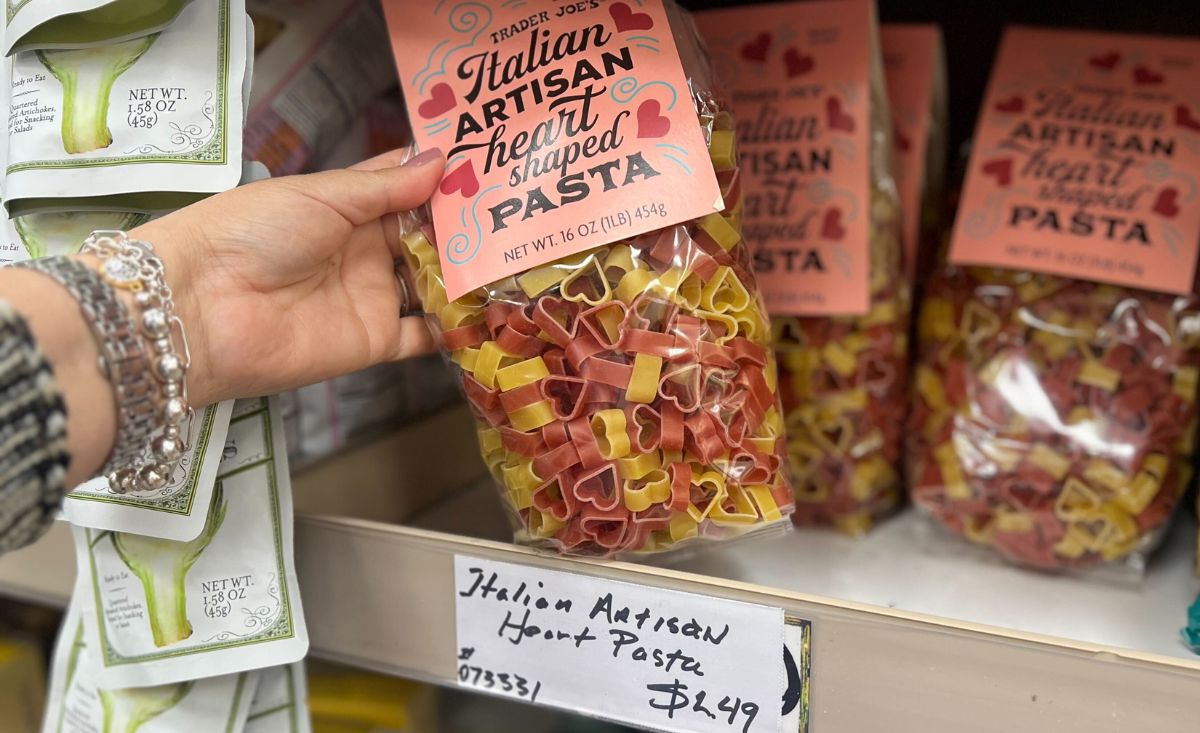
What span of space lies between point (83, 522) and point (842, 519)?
0.57 m

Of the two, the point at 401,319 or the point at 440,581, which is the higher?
the point at 401,319

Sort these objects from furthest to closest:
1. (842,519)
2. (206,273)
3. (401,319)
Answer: (842,519), (401,319), (206,273)

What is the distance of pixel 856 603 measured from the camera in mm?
522

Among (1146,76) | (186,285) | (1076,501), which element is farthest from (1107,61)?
(186,285)

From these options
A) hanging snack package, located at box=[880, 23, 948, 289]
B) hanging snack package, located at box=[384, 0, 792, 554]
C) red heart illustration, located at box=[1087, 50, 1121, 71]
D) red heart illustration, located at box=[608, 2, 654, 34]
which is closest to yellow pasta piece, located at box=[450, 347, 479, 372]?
hanging snack package, located at box=[384, 0, 792, 554]

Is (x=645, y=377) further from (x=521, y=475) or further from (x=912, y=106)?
(x=912, y=106)

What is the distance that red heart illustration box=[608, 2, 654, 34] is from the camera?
0.60 metres

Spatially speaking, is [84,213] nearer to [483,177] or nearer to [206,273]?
[206,273]

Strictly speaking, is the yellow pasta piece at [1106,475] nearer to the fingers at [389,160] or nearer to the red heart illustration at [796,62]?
the red heart illustration at [796,62]

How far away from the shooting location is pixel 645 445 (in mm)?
572

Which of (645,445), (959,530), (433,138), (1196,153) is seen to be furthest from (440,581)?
(1196,153)

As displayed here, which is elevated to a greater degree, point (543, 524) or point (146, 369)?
point (146, 369)

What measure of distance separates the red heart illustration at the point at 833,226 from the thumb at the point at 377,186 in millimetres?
322

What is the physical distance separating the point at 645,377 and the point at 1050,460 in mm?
353
